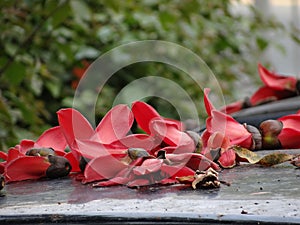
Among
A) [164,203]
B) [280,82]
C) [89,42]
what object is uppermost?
[89,42]

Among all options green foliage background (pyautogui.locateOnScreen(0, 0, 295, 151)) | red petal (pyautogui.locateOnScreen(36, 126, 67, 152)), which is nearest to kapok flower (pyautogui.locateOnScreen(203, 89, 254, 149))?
red petal (pyautogui.locateOnScreen(36, 126, 67, 152))

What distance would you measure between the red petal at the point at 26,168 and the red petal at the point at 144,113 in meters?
0.14

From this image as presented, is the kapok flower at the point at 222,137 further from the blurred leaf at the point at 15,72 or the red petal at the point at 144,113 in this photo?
the blurred leaf at the point at 15,72

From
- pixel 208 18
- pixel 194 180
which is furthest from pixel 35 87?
pixel 194 180

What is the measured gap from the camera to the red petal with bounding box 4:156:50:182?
0.97m

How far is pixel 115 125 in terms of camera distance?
3.23 ft

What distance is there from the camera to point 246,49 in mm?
4887

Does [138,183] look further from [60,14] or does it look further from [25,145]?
[60,14]

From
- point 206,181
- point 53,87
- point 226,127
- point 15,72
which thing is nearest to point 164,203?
point 206,181

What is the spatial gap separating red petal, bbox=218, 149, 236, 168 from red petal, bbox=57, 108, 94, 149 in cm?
18

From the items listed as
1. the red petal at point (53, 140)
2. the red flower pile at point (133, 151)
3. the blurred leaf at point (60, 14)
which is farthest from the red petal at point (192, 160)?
the blurred leaf at point (60, 14)

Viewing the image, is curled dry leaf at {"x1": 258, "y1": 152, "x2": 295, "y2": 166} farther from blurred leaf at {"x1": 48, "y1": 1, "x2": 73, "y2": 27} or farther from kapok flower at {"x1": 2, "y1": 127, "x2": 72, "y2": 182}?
blurred leaf at {"x1": 48, "y1": 1, "x2": 73, "y2": 27}

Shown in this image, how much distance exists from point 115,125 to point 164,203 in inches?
10.2

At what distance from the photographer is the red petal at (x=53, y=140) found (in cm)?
108
